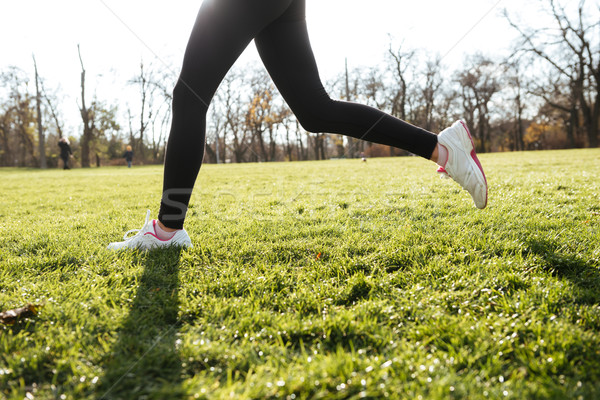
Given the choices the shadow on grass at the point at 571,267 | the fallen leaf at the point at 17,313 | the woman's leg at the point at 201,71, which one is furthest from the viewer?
the woman's leg at the point at 201,71

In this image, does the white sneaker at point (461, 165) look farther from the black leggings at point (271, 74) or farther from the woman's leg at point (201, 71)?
the woman's leg at point (201, 71)

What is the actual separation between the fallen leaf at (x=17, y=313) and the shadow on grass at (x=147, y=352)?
0.34 metres

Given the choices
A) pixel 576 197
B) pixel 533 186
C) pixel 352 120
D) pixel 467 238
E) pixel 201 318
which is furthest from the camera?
pixel 533 186

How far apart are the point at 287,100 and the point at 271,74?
171mm

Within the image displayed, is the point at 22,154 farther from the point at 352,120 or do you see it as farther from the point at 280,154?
the point at 352,120

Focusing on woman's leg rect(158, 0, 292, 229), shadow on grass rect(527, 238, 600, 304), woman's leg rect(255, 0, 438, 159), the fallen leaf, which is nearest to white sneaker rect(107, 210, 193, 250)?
woman's leg rect(158, 0, 292, 229)

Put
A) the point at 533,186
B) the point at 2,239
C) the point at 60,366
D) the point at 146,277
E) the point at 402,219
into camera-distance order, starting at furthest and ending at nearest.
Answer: the point at 533,186 → the point at 402,219 → the point at 2,239 → the point at 146,277 → the point at 60,366

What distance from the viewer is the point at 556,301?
4.49 feet

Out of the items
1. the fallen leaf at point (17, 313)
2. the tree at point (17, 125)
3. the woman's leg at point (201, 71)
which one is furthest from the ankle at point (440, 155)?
the tree at point (17, 125)

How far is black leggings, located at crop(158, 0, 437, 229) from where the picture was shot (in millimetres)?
1801

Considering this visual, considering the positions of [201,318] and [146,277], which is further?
[146,277]

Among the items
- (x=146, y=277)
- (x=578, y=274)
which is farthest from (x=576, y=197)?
(x=146, y=277)

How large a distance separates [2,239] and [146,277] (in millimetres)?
1510

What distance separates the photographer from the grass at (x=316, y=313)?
100 centimetres
